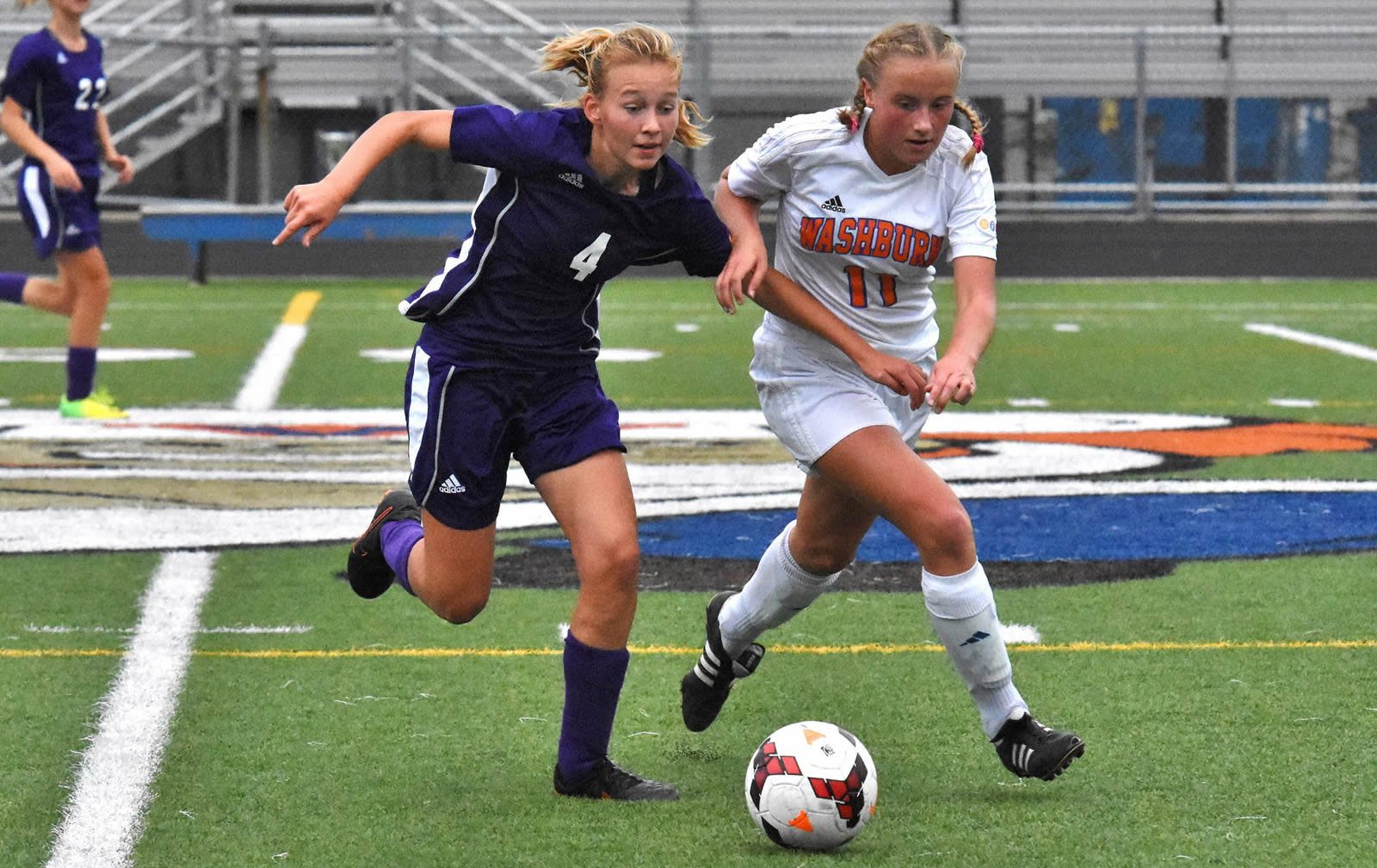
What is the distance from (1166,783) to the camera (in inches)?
164

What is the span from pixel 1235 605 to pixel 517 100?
16.7 metres

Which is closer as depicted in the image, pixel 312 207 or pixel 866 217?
pixel 312 207

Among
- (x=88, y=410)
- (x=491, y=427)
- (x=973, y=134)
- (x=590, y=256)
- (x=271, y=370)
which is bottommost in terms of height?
(x=271, y=370)

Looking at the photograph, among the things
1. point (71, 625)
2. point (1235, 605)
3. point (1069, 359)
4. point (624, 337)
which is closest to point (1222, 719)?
point (1235, 605)

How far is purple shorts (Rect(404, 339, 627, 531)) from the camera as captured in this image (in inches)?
173

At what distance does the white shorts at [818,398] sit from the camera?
452 centimetres

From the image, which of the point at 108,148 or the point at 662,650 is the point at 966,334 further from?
the point at 108,148

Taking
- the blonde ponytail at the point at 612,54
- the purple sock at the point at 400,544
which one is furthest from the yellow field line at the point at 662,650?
the blonde ponytail at the point at 612,54

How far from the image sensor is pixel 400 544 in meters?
5.04

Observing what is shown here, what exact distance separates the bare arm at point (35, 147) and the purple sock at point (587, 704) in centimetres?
654

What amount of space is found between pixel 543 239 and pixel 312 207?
593 millimetres

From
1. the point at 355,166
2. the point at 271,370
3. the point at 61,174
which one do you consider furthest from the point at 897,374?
the point at 271,370

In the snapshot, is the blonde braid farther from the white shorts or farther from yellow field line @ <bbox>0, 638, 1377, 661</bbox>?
yellow field line @ <bbox>0, 638, 1377, 661</bbox>

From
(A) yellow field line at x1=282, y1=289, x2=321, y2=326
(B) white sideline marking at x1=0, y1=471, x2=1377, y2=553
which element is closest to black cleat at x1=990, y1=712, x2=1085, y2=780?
(B) white sideline marking at x1=0, y1=471, x2=1377, y2=553
